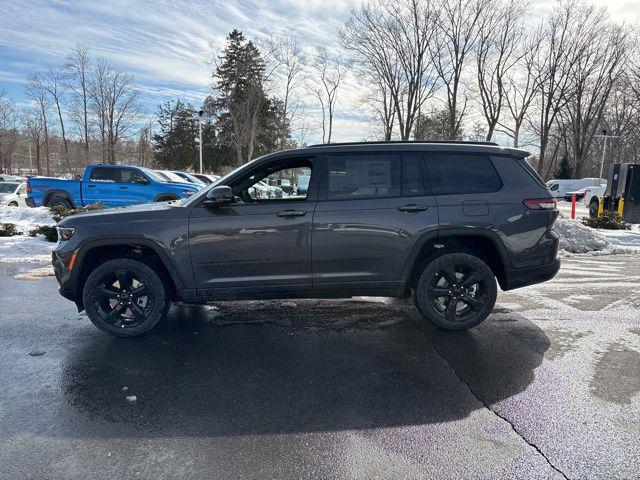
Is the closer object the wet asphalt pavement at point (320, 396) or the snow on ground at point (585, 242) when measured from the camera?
the wet asphalt pavement at point (320, 396)

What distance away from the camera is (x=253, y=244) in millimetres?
4059

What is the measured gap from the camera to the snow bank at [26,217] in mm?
11020

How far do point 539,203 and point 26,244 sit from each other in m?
9.89

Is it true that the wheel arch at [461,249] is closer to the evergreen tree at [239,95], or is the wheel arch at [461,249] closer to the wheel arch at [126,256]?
the wheel arch at [126,256]

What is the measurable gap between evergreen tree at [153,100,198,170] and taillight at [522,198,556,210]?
50.8m

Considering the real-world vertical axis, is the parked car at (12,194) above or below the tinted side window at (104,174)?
below

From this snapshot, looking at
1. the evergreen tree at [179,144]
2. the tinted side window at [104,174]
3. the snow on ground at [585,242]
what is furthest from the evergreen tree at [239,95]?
the snow on ground at [585,242]

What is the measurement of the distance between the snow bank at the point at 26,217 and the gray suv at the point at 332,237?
8.28 meters

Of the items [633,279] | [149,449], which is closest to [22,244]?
[149,449]

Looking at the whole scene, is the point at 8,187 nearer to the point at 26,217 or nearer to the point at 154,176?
the point at 26,217

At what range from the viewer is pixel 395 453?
2463 mm

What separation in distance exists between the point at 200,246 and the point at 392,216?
195 cm

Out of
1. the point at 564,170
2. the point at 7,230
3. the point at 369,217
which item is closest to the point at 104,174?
the point at 7,230

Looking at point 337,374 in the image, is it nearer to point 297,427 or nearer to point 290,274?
point 297,427
